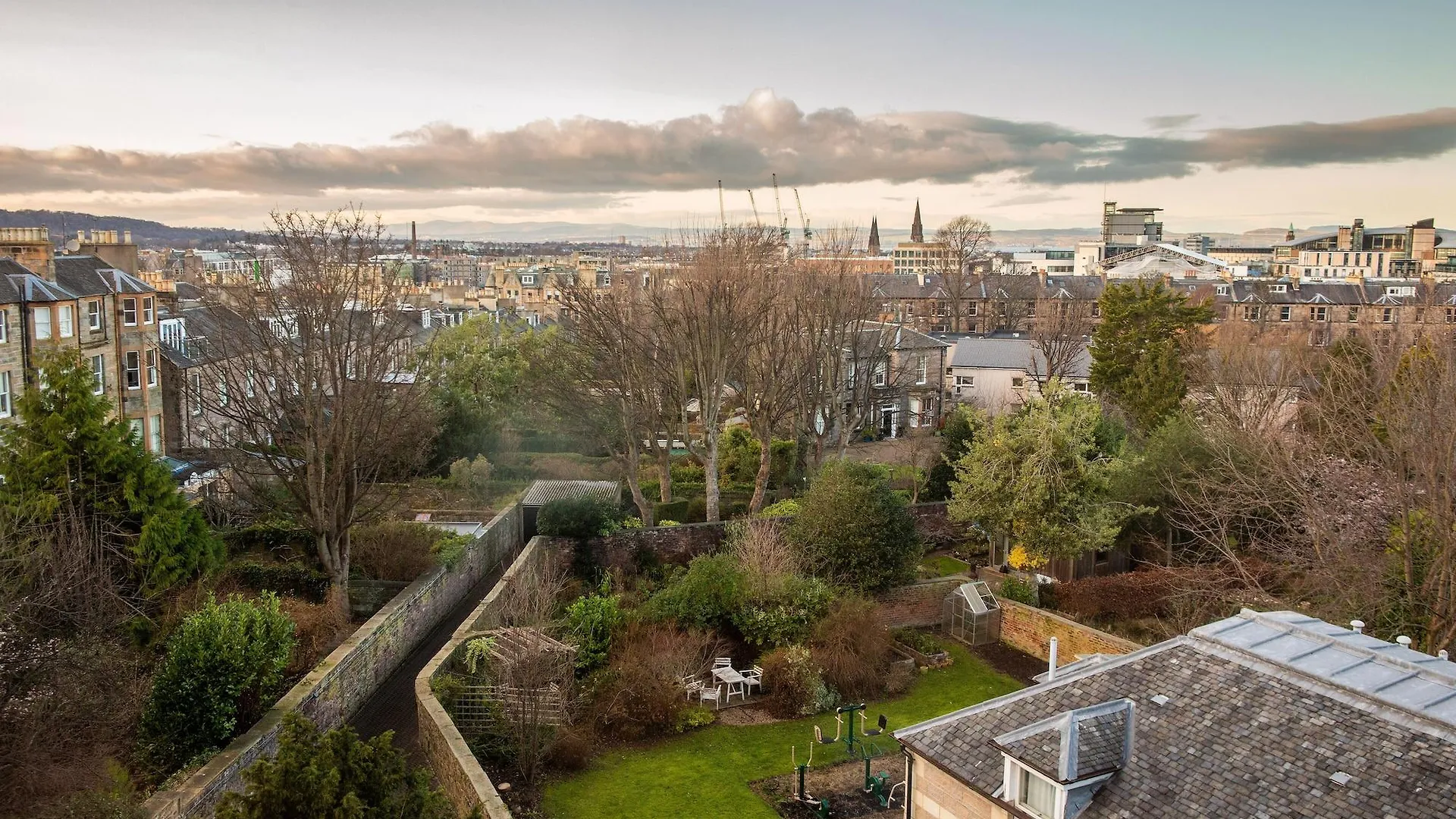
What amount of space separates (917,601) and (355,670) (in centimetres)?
1380

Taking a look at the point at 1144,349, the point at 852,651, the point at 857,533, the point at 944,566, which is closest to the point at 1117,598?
the point at 944,566

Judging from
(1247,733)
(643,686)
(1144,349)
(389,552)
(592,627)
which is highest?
(1144,349)

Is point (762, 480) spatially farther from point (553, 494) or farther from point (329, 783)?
point (329, 783)

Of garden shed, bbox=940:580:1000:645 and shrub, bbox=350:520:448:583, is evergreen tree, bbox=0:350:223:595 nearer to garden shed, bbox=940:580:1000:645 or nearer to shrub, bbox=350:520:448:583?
shrub, bbox=350:520:448:583

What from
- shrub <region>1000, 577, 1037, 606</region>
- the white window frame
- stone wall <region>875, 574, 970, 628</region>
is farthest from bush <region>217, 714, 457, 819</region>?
the white window frame

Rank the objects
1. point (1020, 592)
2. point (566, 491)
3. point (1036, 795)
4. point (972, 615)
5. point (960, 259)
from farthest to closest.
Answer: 1. point (960, 259)
2. point (566, 491)
3. point (1020, 592)
4. point (972, 615)
5. point (1036, 795)

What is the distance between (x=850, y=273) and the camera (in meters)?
37.3

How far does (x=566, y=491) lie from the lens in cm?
3164

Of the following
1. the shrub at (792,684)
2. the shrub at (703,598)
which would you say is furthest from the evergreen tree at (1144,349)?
the shrub at (792,684)

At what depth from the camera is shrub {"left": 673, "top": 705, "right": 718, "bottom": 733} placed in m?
19.9

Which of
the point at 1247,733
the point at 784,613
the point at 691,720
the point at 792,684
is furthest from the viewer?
the point at 784,613

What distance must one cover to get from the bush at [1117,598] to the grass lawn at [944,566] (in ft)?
12.6

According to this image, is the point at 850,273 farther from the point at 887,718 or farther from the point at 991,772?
the point at 991,772

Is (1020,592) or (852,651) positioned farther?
(1020,592)
